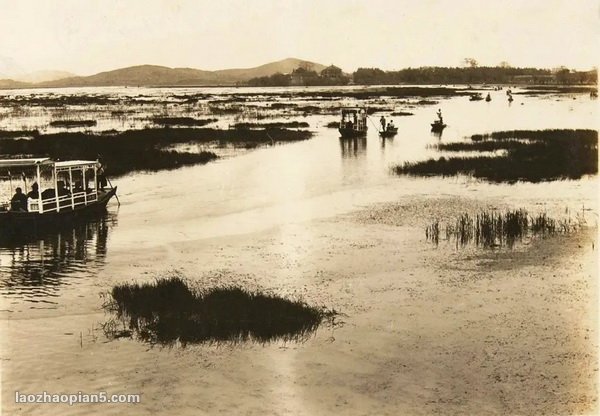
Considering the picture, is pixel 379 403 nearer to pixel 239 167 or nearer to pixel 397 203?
pixel 397 203

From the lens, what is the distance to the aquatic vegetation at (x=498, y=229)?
869 inches

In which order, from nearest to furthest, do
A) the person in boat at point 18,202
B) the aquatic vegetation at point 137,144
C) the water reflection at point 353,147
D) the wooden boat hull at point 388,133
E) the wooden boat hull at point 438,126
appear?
the person in boat at point 18,202, the aquatic vegetation at point 137,144, the water reflection at point 353,147, the wooden boat hull at point 388,133, the wooden boat hull at point 438,126

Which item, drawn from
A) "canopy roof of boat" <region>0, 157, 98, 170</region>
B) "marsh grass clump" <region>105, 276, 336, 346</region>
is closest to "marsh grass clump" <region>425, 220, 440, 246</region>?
"marsh grass clump" <region>105, 276, 336, 346</region>

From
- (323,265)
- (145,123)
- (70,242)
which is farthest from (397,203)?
(145,123)

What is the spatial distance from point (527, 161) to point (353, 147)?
14.2 meters

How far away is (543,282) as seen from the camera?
1794cm

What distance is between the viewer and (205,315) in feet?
50.5

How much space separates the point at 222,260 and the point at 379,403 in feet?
31.7

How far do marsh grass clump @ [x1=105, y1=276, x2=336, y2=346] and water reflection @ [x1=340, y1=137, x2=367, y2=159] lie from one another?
28.0 m

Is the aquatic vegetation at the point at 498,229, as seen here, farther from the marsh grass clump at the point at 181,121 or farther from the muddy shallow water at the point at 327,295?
the marsh grass clump at the point at 181,121

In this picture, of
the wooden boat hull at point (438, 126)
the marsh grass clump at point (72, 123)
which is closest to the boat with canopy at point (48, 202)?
the marsh grass clump at point (72, 123)

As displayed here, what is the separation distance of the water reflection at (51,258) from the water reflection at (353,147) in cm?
2167

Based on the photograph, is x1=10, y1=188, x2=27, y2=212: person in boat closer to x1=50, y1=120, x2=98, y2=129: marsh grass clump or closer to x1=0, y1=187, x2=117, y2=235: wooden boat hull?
x1=0, y1=187, x2=117, y2=235: wooden boat hull

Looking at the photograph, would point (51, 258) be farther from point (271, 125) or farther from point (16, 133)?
point (271, 125)
